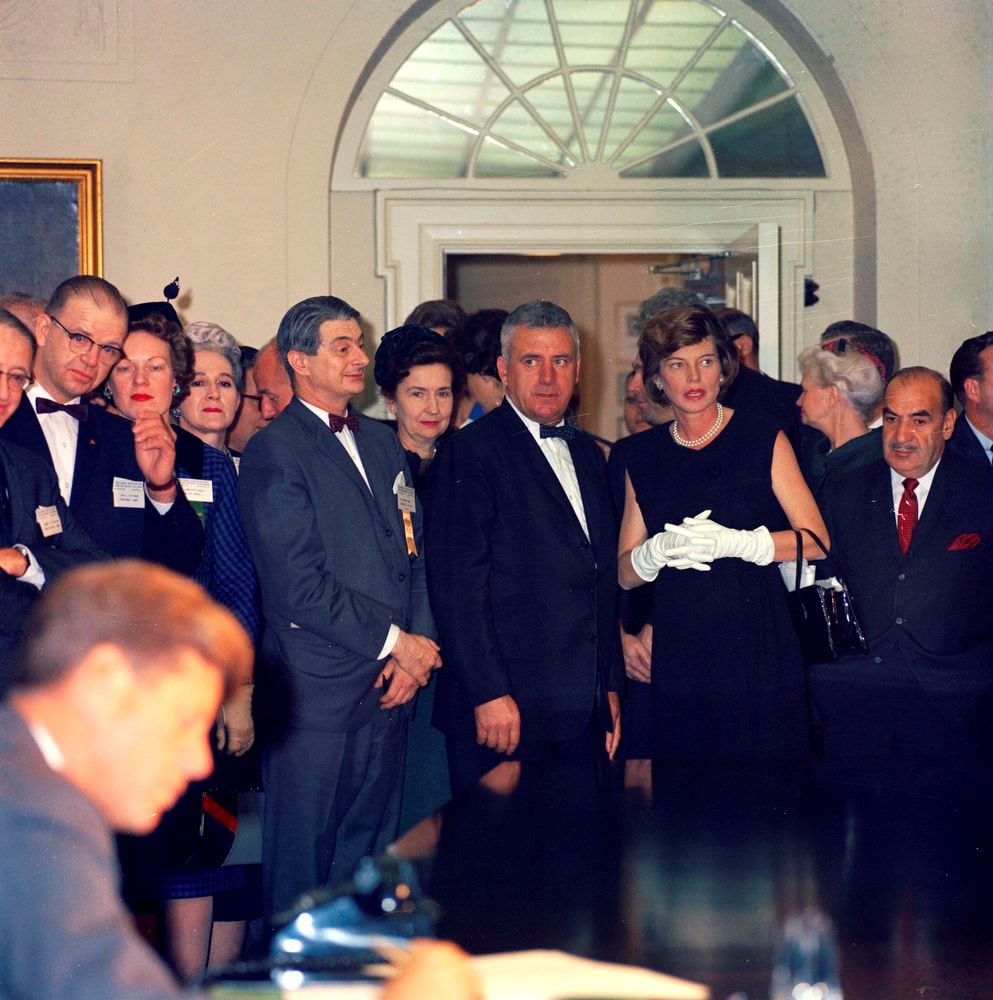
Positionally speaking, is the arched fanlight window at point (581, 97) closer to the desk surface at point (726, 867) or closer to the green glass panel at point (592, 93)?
the green glass panel at point (592, 93)

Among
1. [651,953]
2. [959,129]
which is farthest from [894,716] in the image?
[959,129]

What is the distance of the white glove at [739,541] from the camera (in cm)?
362

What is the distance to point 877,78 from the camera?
252 inches

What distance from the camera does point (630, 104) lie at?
6.56m

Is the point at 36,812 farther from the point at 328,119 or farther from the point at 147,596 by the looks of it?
the point at 328,119

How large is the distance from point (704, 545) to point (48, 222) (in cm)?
377

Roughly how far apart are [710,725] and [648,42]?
404 cm

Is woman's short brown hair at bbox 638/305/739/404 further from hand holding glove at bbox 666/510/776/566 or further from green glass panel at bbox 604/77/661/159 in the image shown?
green glass panel at bbox 604/77/661/159

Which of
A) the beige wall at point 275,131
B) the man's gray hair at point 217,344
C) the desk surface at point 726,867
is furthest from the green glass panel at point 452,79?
the desk surface at point 726,867

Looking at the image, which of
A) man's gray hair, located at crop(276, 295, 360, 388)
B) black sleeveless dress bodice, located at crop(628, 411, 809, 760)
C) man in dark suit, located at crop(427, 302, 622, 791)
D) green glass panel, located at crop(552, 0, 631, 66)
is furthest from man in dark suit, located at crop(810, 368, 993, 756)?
green glass panel, located at crop(552, 0, 631, 66)

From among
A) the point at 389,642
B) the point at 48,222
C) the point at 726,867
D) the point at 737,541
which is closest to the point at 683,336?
the point at 737,541

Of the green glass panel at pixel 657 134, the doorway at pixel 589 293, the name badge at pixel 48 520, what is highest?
the green glass panel at pixel 657 134

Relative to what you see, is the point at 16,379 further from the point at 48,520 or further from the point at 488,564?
the point at 488,564

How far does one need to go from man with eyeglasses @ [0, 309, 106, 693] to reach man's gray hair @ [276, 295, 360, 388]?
0.75 m
